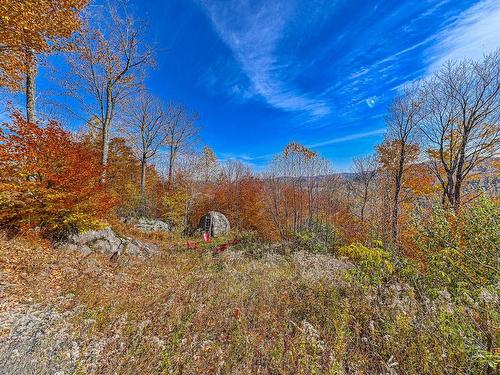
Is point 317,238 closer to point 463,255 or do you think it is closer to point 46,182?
point 463,255

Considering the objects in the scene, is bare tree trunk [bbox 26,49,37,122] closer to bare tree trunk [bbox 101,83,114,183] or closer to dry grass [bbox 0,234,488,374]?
bare tree trunk [bbox 101,83,114,183]

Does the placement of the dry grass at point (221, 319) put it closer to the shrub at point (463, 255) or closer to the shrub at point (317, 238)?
the shrub at point (463, 255)

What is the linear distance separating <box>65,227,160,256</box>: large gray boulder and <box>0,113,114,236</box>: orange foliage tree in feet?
1.66

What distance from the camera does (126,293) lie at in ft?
16.0

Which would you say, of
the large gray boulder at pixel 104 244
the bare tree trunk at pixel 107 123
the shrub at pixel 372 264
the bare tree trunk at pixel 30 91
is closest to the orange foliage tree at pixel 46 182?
the large gray boulder at pixel 104 244

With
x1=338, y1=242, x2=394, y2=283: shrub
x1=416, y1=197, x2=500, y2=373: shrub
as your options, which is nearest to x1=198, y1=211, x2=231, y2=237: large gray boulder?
Result: x1=338, y1=242, x2=394, y2=283: shrub

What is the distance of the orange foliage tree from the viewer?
563 cm

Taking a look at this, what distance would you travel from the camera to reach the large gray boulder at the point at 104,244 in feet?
24.2

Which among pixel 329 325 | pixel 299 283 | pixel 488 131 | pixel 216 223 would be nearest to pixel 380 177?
pixel 488 131

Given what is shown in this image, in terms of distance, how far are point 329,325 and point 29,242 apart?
8.01 m

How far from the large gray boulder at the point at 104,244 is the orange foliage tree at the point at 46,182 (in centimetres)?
51

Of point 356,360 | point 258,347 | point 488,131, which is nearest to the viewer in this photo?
point 356,360

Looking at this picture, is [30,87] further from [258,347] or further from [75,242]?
[258,347]

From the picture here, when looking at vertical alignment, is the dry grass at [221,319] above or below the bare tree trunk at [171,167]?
below
